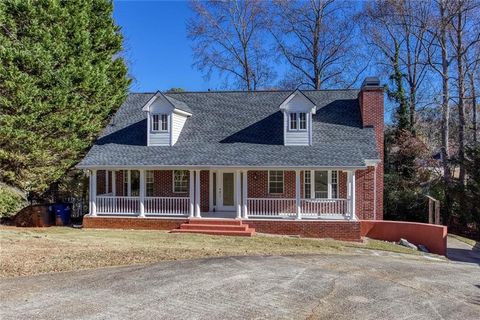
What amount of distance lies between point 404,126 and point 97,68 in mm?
18411

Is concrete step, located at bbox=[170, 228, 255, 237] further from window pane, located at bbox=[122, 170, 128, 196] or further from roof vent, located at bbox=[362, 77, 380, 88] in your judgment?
roof vent, located at bbox=[362, 77, 380, 88]

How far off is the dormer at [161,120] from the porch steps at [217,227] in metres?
4.29

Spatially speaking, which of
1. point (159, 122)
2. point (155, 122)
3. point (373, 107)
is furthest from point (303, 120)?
point (155, 122)

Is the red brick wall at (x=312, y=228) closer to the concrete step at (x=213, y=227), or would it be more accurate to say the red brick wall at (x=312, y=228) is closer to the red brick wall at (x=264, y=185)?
the concrete step at (x=213, y=227)

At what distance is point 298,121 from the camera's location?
18703mm

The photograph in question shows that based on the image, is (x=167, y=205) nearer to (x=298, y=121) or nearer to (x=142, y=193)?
(x=142, y=193)

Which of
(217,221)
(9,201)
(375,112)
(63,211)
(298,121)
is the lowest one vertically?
(217,221)

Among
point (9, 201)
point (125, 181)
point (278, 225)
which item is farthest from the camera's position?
point (125, 181)

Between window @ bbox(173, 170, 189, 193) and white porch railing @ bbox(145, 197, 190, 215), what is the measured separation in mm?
1201

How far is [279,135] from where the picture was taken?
19391 mm

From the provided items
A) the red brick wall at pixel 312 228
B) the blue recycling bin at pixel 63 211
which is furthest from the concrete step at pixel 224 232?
the blue recycling bin at pixel 63 211

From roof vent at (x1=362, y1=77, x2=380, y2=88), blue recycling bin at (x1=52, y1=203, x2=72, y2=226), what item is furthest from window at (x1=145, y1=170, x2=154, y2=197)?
roof vent at (x1=362, y1=77, x2=380, y2=88)

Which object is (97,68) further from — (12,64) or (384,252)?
(384,252)

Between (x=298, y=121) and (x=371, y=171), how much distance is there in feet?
12.9
